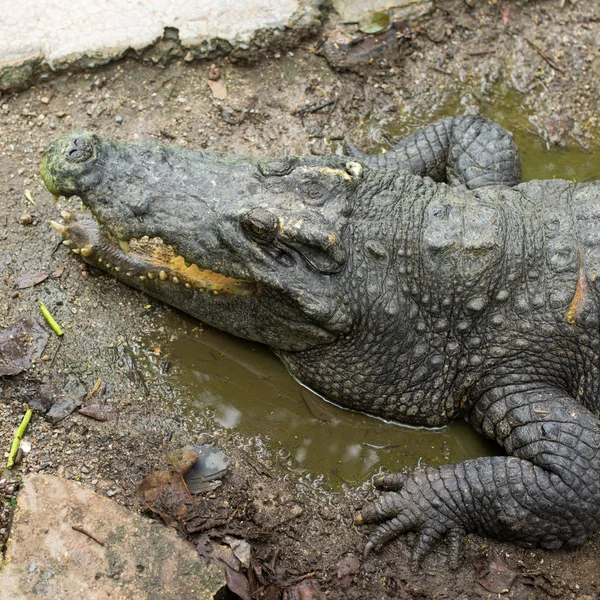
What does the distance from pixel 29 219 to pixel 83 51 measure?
125 centimetres

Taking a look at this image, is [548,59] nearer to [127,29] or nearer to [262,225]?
[127,29]

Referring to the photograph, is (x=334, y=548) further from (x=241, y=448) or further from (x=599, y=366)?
(x=599, y=366)

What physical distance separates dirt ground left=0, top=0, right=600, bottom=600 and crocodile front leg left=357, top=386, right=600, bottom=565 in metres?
0.12

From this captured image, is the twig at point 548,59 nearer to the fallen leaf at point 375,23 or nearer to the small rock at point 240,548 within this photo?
the fallen leaf at point 375,23

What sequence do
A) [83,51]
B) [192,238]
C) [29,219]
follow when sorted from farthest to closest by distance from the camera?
[83,51]
[29,219]
[192,238]

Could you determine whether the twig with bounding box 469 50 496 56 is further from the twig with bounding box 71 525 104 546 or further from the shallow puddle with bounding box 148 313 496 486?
the twig with bounding box 71 525 104 546

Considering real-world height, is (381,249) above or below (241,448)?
above

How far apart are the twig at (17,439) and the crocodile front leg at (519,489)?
5.59 ft

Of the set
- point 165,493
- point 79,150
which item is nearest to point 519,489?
point 165,493

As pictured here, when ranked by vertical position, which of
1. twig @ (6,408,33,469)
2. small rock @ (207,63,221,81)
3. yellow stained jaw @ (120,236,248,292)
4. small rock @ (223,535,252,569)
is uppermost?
small rock @ (207,63,221,81)

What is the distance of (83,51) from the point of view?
16.2 ft

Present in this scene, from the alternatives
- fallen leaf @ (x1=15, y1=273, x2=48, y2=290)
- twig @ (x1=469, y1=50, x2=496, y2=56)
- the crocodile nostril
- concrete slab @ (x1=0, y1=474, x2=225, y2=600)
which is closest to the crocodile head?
the crocodile nostril

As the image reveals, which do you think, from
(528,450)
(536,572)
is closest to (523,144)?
(528,450)

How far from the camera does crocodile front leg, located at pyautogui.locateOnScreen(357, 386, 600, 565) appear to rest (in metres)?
3.73
